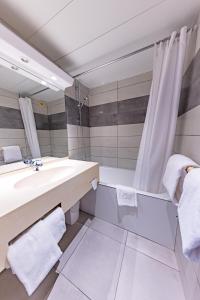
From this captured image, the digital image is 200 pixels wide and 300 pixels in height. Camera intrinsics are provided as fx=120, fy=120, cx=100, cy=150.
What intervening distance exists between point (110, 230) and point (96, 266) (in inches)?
14.5

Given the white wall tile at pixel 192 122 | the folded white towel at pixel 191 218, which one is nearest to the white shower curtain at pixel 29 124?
the folded white towel at pixel 191 218

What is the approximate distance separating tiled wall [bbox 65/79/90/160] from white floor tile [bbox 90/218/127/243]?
90 cm

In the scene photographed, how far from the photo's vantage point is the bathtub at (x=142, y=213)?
1.07 metres

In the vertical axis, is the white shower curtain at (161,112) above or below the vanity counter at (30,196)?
above

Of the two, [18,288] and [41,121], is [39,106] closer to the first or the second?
[41,121]

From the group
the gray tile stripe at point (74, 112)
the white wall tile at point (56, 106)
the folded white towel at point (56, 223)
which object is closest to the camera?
the folded white towel at point (56, 223)

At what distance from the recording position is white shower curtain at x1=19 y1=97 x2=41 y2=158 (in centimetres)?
108

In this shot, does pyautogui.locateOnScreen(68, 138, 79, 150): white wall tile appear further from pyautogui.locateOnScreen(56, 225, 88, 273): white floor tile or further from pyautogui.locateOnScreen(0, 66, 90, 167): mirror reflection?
pyautogui.locateOnScreen(56, 225, 88, 273): white floor tile

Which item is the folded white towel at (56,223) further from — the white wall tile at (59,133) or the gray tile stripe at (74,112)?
the gray tile stripe at (74,112)

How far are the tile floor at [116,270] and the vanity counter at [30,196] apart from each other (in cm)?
56

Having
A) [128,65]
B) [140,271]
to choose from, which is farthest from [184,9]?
[140,271]

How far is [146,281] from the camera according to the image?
0.86 m

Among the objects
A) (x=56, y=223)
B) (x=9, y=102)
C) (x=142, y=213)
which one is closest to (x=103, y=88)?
(x=9, y=102)

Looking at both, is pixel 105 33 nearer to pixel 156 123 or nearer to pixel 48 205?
pixel 156 123
